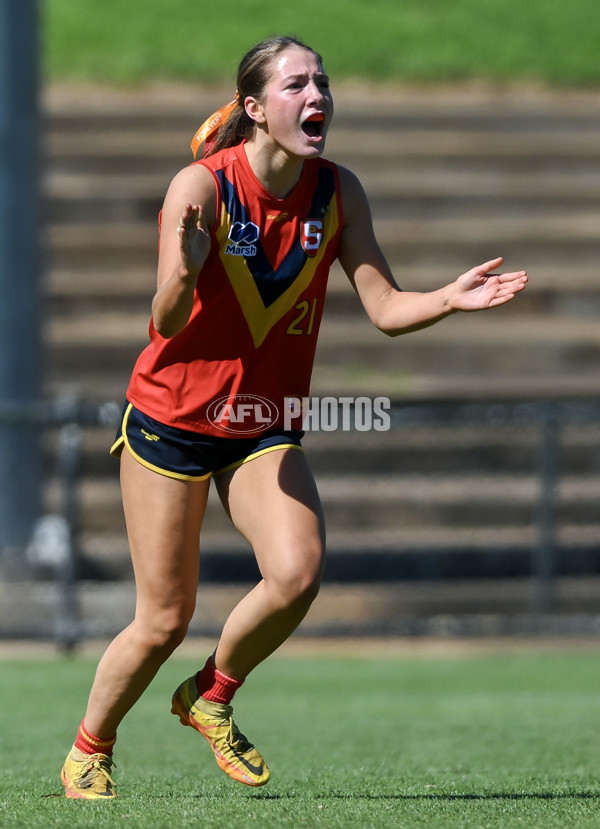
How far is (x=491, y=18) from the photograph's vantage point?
2027cm

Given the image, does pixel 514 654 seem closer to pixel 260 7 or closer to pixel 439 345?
pixel 439 345

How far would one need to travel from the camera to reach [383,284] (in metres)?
4.29

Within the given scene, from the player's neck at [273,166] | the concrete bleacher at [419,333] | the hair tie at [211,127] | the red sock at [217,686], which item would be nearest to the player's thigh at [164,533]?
the red sock at [217,686]

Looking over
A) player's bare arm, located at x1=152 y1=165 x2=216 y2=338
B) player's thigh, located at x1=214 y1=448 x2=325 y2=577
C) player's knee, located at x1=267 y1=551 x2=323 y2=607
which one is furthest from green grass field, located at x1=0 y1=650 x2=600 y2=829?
player's bare arm, located at x1=152 y1=165 x2=216 y2=338

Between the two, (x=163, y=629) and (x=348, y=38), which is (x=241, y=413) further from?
(x=348, y=38)

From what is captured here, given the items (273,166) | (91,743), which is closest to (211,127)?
(273,166)

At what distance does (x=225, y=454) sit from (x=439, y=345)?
914cm

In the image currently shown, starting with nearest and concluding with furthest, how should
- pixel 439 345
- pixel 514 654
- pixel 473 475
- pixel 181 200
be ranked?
pixel 181 200, pixel 514 654, pixel 473 475, pixel 439 345

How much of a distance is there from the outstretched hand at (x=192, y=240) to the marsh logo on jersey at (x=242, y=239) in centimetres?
24

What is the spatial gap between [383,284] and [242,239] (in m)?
0.49

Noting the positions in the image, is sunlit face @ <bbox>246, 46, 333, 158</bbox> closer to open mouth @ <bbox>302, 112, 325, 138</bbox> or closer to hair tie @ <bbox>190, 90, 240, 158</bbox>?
open mouth @ <bbox>302, 112, 325, 138</bbox>

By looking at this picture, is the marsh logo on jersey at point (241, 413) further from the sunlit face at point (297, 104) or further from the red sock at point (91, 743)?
the red sock at point (91, 743)

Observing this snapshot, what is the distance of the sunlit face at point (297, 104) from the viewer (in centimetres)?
400

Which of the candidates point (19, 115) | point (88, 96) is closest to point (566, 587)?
point (19, 115)
